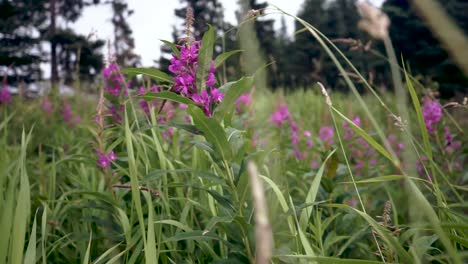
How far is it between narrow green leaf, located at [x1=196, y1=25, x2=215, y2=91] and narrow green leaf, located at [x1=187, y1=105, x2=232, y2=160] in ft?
0.47

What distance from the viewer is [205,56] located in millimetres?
1007

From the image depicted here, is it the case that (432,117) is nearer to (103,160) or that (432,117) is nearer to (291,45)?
(103,160)

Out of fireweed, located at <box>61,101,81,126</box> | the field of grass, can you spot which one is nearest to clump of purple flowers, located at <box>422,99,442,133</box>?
the field of grass

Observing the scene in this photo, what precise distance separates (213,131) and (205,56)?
0.61 ft

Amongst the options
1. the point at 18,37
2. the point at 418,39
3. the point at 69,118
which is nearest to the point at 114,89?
the point at 69,118

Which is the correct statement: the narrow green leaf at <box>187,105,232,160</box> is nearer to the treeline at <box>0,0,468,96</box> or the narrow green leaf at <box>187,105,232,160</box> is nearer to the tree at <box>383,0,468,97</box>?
the treeline at <box>0,0,468,96</box>

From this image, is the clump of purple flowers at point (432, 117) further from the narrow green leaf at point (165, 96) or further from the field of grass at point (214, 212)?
the narrow green leaf at point (165, 96)

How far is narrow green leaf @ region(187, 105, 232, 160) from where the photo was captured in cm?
90

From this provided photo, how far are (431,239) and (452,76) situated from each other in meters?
15.6

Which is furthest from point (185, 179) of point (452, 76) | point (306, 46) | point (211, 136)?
point (306, 46)

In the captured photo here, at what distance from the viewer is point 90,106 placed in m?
6.59

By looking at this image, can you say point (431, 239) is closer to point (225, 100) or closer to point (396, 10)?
point (225, 100)

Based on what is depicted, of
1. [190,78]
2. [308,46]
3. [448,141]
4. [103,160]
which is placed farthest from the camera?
[308,46]

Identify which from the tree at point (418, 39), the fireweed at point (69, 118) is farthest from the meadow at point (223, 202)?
the tree at point (418, 39)
